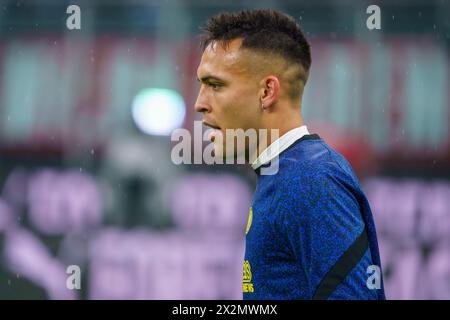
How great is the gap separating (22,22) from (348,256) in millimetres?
6759

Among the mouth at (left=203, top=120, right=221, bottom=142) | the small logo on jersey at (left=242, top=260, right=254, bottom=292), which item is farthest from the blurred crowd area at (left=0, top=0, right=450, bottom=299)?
the small logo on jersey at (left=242, top=260, right=254, bottom=292)

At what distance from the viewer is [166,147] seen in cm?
809

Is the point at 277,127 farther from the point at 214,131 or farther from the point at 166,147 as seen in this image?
the point at 166,147

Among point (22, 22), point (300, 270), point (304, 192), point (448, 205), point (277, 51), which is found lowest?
point (448, 205)

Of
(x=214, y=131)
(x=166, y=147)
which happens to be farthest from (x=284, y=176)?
(x=166, y=147)

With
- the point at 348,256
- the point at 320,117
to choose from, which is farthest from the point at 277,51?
the point at 320,117

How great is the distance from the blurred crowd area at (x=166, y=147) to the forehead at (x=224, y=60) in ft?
16.9

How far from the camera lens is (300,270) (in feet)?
7.60

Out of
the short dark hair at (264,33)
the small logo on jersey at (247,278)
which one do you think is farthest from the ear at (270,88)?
the small logo on jersey at (247,278)

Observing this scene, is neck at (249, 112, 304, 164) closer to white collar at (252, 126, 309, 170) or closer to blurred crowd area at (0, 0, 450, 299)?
white collar at (252, 126, 309, 170)

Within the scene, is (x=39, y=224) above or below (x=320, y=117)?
below

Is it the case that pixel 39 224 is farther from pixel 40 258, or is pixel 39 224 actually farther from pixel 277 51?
pixel 277 51
